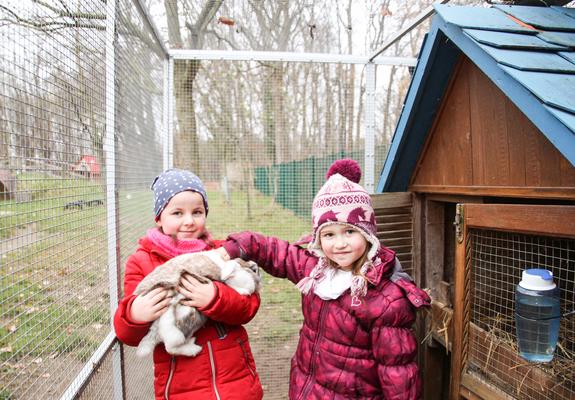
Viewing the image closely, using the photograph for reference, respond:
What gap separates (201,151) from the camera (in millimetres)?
3850

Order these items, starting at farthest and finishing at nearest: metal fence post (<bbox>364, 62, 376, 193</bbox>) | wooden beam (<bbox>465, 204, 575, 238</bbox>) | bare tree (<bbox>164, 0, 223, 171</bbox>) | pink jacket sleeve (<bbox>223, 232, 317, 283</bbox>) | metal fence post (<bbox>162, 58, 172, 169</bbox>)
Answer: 1. bare tree (<bbox>164, 0, 223, 171</bbox>)
2. metal fence post (<bbox>364, 62, 376, 193</bbox>)
3. metal fence post (<bbox>162, 58, 172, 169</bbox>)
4. pink jacket sleeve (<bbox>223, 232, 317, 283</bbox>)
5. wooden beam (<bbox>465, 204, 575, 238</bbox>)

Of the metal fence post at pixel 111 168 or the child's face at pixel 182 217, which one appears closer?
the child's face at pixel 182 217

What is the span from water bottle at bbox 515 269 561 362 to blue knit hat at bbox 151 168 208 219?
1542 mm

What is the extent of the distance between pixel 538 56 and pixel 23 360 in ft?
8.02

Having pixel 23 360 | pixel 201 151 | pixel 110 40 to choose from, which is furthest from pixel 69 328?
pixel 201 151

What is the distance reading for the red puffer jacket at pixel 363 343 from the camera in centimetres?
180

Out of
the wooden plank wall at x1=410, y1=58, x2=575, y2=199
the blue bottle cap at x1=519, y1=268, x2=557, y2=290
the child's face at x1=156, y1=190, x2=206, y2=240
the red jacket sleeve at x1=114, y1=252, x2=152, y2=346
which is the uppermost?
the wooden plank wall at x1=410, y1=58, x2=575, y2=199

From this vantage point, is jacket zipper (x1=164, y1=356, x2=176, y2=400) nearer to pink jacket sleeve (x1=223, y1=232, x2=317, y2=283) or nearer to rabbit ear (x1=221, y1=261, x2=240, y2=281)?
rabbit ear (x1=221, y1=261, x2=240, y2=281)

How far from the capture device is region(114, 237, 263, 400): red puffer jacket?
171 centimetres

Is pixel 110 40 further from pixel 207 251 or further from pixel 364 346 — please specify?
pixel 364 346

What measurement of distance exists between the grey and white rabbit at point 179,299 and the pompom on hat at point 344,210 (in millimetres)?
528

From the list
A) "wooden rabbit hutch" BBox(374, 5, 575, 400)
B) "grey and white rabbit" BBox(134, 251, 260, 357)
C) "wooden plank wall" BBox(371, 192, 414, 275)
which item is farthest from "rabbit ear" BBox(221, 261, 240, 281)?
"wooden plank wall" BBox(371, 192, 414, 275)

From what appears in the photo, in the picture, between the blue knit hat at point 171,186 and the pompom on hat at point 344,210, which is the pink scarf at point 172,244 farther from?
the pompom on hat at point 344,210

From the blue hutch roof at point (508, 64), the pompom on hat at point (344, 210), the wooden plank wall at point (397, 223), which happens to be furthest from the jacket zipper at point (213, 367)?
the blue hutch roof at point (508, 64)
